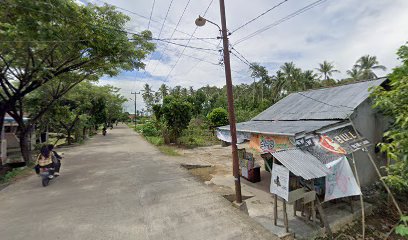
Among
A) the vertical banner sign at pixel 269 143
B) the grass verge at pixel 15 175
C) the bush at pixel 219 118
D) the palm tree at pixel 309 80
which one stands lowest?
the grass verge at pixel 15 175

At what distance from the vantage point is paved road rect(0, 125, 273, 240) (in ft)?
16.3

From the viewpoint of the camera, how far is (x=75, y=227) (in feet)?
17.0

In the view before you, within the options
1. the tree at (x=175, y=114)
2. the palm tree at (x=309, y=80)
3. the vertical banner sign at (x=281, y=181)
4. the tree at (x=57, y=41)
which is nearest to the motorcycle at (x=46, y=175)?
the tree at (x=57, y=41)

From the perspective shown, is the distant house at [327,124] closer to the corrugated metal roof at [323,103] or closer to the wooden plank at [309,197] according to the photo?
the corrugated metal roof at [323,103]

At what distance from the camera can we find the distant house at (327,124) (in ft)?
20.6

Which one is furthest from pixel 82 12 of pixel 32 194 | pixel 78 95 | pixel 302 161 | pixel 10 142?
pixel 78 95

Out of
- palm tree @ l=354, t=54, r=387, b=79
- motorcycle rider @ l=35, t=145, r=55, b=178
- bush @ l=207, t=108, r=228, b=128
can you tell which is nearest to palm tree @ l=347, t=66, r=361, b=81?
palm tree @ l=354, t=54, r=387, b=79

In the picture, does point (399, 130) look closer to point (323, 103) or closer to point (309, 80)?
point (323, 103)

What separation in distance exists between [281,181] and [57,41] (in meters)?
9.63

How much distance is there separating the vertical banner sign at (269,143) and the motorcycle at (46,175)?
8237mm

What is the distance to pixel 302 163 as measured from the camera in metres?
5.25

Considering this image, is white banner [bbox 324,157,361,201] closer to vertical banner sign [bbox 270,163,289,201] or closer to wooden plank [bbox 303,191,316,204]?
wooden plank [bbox 303,191,316,204]

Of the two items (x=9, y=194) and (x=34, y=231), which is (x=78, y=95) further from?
(x=34, y=231)

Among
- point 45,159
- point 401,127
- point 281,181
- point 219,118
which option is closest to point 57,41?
point 45,159
